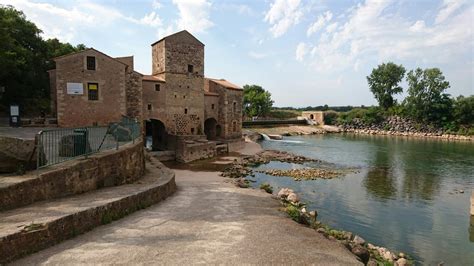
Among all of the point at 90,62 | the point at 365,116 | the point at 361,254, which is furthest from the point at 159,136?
the point at 365,116

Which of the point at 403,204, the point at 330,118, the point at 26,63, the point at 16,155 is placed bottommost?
the point at 403,204

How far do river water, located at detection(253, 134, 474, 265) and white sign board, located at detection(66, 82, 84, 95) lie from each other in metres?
14.9

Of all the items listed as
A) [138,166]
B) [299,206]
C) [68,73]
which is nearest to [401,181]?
[299,206]

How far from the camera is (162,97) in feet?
105

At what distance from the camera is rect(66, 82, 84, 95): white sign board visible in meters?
23.7

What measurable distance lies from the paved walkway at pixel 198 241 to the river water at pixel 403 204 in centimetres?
535

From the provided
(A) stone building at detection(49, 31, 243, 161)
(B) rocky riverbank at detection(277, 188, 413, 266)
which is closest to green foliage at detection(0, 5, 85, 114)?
(A) stone building at detection(49, 31, 243, 161)

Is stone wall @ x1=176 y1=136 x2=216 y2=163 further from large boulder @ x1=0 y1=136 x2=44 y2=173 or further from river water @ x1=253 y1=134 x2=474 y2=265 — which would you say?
large boulder @ x1=0 y1=136 x2=44 y2=173

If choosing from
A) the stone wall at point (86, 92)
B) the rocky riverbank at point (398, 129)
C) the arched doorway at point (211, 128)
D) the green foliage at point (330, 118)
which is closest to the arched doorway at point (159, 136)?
the arched doorway at point (211, 128)

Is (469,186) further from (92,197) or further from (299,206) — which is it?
(92,197)

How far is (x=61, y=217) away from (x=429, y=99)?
264ft

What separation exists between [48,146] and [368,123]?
259 ft

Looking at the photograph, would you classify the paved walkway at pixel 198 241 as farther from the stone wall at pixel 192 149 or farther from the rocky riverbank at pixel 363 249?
the stone wall at pixel 192 149

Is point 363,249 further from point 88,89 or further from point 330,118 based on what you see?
point 330,118
